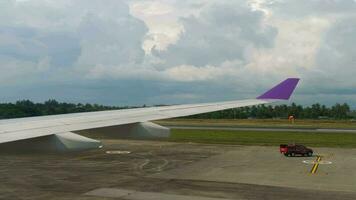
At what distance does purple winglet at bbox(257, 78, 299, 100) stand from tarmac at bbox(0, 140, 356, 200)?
451 cm

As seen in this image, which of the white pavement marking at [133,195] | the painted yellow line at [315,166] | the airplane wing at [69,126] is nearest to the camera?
the airplane wing at [69,126]

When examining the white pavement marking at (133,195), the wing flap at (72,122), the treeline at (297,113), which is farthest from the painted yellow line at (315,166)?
the treeline at (297,113)

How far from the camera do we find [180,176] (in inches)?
963

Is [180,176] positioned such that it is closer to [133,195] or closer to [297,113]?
[133,195]

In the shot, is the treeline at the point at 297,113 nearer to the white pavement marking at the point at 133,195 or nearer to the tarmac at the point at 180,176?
the tarmac at the point at 180,176

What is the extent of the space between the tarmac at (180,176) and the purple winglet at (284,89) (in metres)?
4.51

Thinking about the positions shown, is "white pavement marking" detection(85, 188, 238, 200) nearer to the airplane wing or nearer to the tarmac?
the tarmac

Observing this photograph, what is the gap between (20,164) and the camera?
2925 cm

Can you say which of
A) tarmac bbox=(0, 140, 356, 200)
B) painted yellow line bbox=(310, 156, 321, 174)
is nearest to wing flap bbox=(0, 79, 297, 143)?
tarmac bbox=(0, 140, 356, 200)

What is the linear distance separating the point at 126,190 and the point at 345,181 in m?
12.0

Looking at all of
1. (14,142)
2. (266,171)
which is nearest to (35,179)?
(266,171)

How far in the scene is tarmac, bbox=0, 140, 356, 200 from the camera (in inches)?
768

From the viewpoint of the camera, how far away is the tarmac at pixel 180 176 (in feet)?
64.0

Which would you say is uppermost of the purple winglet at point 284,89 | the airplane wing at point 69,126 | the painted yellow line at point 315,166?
the purple winglet at point 284,89
